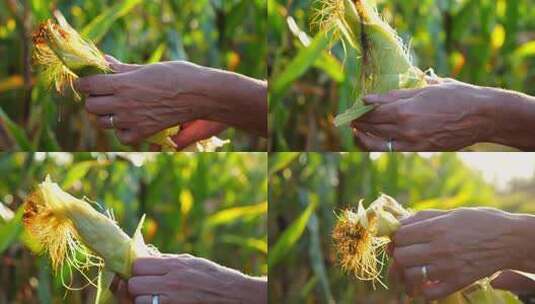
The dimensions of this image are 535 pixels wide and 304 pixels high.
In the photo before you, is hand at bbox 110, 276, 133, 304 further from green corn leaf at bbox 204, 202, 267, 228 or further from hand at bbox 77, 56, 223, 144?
green corn leaf at bbox 204, 202, 267, 228

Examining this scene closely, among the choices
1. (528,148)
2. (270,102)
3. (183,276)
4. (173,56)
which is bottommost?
(183,276)

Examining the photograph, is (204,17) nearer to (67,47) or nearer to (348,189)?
(348,189)

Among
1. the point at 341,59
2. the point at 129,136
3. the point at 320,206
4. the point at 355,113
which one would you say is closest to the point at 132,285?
the point at 129,136

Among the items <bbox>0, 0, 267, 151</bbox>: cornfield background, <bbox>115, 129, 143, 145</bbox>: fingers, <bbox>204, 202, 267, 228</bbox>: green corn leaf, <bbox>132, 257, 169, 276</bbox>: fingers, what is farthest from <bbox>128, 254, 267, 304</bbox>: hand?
<bbox>204, 202, 267, 228</bbox>: green corn leaf

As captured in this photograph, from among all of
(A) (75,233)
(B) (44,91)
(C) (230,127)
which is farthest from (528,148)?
(B) (44,91)

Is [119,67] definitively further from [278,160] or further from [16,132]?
[278,160]

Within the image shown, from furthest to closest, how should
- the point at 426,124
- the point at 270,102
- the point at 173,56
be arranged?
the point at 173,56
the point at 270,102
the point at 426,124

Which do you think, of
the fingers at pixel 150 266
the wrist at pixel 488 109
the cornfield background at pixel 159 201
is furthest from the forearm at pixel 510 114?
the cornfield background at pixel 159 201
